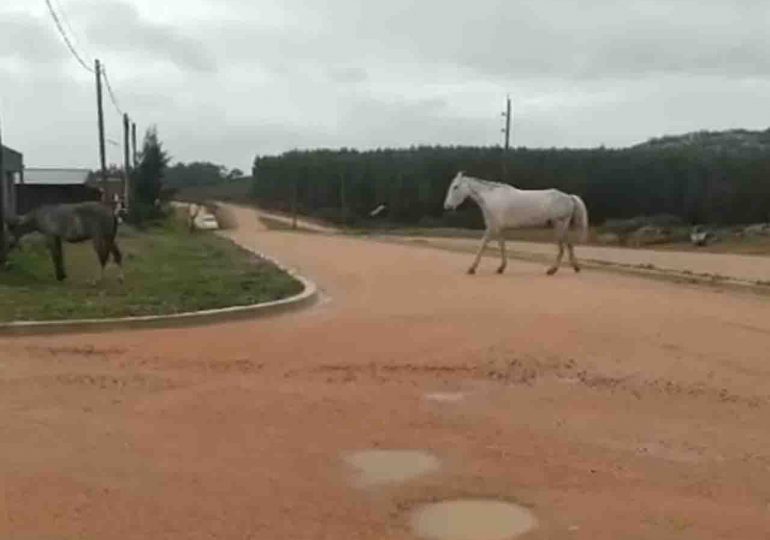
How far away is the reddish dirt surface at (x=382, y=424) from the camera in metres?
5.71

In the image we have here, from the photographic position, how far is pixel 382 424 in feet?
25.3

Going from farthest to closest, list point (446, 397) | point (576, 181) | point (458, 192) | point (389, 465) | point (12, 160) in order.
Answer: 1. point (576, 181)
2. point (12, 160)
3. point (458, 192)
4. point (446, 397)
5. point (389, 465)

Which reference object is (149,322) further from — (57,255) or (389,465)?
(389,465)

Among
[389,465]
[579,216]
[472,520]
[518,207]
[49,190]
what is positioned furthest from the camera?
[49,190]

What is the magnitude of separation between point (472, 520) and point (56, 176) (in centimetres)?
5973

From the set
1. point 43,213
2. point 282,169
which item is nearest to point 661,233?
point 43,213

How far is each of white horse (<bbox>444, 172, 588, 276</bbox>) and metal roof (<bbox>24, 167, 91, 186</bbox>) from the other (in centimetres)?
3663

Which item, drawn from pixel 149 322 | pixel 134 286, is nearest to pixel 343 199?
pixel 134 286

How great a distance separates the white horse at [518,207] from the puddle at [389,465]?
14957 millimetres

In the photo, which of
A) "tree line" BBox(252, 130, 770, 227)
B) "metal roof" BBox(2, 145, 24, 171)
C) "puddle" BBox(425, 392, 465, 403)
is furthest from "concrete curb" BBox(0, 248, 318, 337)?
"tree line" BBox(252, 130, 770, 227)

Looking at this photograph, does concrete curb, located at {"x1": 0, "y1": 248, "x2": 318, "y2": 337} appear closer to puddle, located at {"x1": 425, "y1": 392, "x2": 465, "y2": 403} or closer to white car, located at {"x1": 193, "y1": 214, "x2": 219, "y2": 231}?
puddle, located at {"x1": 425, "y1": 392, "x2": 465, "y2": 403}

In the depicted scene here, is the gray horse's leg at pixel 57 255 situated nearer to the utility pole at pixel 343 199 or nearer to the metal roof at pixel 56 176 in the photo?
the metal roof at pixel 56 176

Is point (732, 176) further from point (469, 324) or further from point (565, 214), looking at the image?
point (469, 324)

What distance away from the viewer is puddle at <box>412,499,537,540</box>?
17.8ft
